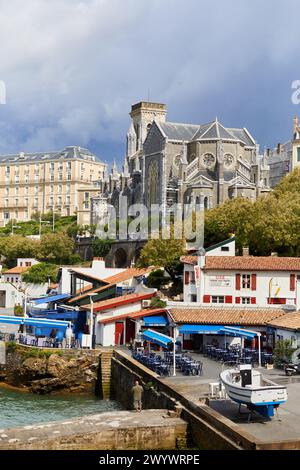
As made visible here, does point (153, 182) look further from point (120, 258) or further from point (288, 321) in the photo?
point (288, 321)

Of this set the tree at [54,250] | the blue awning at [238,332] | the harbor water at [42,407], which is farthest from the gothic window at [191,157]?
the harbor water at [42,407]

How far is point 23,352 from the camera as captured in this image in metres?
43.6

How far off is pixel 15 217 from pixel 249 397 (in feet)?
517

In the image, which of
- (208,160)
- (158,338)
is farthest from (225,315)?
(208,160)

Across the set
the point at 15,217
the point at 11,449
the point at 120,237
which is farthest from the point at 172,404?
the point at 15,217

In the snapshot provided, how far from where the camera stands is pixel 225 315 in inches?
1718

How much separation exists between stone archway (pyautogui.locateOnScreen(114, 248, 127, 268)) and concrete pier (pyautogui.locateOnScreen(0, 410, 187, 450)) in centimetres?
8176

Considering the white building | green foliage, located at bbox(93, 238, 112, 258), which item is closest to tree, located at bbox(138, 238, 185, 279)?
the white building

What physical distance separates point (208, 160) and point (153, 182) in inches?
423

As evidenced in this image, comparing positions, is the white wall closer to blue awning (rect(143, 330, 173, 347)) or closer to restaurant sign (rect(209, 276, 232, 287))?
restaurant sign (rect(209, 276, 232, 287))

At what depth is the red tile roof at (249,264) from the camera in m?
47.4

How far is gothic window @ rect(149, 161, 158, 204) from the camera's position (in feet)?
405

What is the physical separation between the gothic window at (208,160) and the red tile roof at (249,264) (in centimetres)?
7318
